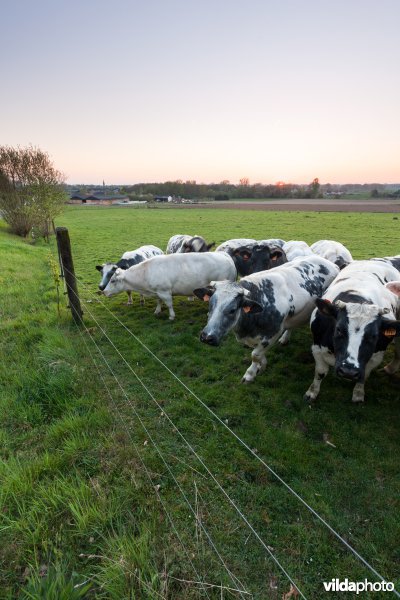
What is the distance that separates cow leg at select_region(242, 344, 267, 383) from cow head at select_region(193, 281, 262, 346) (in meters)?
0.84

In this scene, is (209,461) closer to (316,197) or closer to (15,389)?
(15,389)

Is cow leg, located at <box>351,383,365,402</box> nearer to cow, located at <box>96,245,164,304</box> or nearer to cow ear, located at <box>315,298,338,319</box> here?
cow ear, located at <box>315,298,338,319</box>

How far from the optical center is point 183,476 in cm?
373

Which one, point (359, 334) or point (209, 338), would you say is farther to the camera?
point (209, 338)

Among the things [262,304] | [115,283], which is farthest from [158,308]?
[262,304]

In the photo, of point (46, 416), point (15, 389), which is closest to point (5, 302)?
point (15, 389)

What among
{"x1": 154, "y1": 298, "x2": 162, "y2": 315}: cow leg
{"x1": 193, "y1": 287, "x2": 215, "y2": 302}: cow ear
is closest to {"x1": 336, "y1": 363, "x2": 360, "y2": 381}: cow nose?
{"x1": 193, "y1": 287, "x2": 215, "y2": 302}: cow ear

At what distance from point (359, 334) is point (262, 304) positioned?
1682mm

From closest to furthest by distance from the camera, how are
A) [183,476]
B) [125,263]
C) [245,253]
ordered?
[183,476] → [245,253] → [125,263]

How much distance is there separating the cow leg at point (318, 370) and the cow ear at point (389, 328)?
3.03 ft

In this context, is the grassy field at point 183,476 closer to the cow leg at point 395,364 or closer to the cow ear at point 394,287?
the cow leg at point 395,364

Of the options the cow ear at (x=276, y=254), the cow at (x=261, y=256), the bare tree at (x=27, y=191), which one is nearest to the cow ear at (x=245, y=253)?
the cow at (x=261, y=256)

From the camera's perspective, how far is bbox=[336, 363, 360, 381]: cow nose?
3.77 metres

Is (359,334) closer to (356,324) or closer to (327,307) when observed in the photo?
(356,324)
